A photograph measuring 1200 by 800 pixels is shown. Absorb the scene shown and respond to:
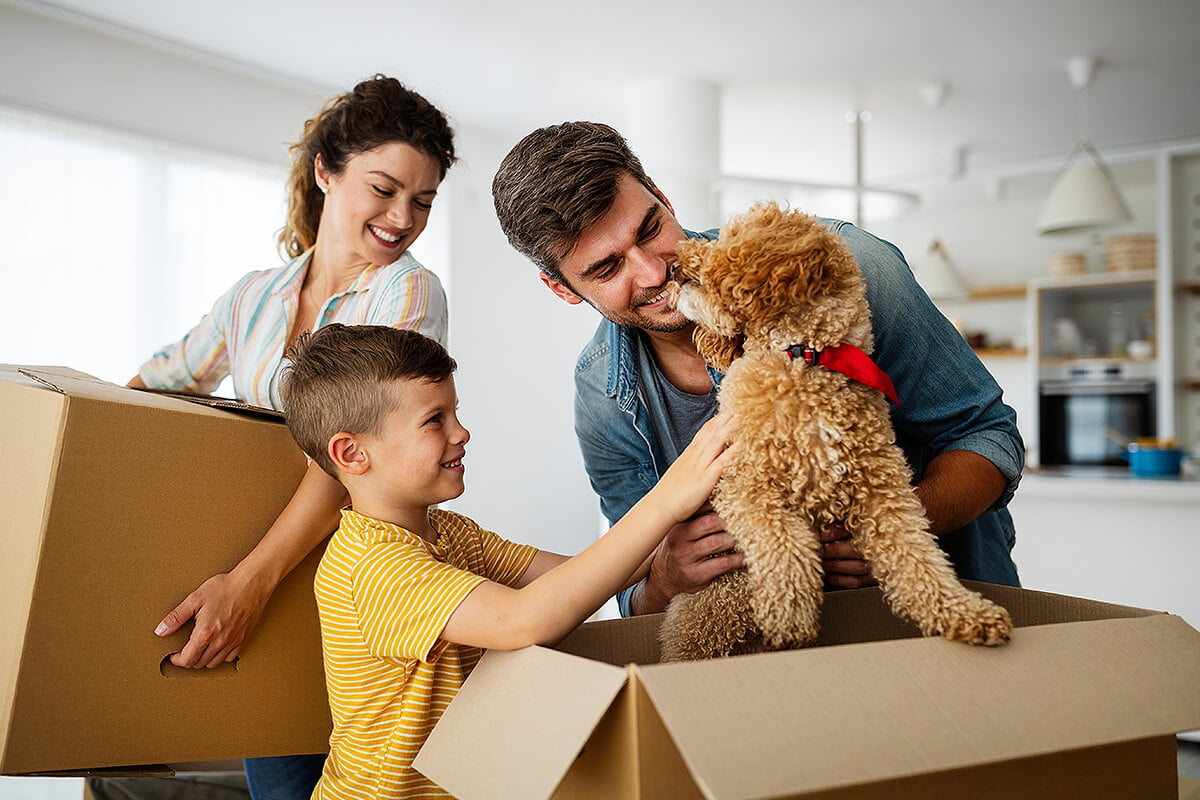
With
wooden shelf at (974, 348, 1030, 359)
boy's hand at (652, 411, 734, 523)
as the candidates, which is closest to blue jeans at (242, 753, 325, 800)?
boy's hand at (652, 411, 734, 523)

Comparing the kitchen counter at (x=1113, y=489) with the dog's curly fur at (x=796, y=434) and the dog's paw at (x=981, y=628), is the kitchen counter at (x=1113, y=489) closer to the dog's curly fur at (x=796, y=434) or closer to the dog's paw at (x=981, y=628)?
the dog's curly fur at (x=796, y=434)

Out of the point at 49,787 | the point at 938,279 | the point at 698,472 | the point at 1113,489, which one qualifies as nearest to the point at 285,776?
the point at 698,472

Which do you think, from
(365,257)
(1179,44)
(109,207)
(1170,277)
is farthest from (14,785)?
(1170,277)

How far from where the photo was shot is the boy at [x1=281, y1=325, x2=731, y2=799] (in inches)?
37.5

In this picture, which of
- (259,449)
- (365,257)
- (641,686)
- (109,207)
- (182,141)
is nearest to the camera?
(641,686)

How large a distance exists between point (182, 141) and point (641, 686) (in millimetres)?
4412

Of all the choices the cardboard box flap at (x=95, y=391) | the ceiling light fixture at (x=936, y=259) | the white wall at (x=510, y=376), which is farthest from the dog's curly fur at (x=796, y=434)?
the white wall at (x=510, y=376)

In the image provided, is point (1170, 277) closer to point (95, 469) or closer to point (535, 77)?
point (535, 77)

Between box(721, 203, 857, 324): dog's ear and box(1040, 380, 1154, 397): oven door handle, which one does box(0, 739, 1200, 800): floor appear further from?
box(1040, 380, 1154, 397): oven door handle

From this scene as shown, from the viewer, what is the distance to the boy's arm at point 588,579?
0.91 metres

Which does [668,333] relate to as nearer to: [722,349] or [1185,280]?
[722,349]

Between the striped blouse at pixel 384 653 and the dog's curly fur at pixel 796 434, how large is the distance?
0.96ft

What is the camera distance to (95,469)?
3.54ft

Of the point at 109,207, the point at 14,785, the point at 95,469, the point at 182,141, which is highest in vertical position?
the point at 182,141
